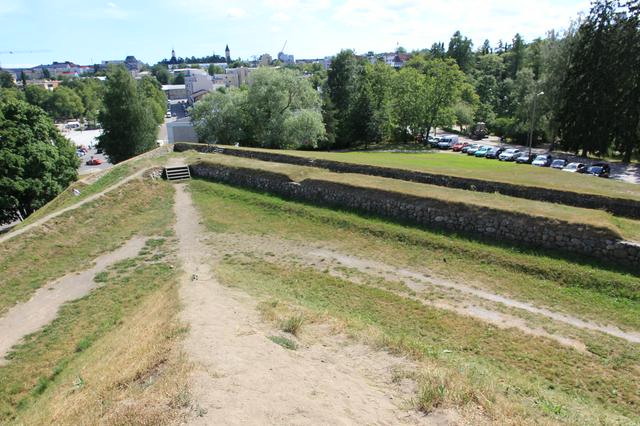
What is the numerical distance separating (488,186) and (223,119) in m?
26.7

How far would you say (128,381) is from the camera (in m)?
6.93

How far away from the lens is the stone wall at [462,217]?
44.0ft

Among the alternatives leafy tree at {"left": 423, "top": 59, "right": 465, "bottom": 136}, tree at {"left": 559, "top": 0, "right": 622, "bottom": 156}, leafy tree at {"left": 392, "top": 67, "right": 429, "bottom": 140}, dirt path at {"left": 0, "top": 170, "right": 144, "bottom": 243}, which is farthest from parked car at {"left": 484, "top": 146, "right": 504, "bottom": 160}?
dirt path at {"left": 0, "top": 170, "right": 144, "bottom": 243}

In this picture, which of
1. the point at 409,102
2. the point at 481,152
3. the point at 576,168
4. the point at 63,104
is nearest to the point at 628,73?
the point at 576,168

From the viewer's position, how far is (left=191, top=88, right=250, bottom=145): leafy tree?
37.9m

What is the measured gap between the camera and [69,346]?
34.7ft

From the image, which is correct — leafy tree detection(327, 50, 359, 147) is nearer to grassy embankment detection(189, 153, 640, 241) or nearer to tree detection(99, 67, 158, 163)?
tree detection(99, 67, 158, 163)

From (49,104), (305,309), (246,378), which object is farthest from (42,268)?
(49,104)

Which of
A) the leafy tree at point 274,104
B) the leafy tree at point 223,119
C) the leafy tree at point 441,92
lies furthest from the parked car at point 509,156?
the leafy tree at point 223,119

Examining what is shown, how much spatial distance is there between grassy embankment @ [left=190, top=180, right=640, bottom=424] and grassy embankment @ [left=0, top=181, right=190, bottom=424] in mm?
2734

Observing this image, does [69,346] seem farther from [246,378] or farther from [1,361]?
[246,378]

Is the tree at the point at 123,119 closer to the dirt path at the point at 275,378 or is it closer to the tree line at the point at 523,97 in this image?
the tree line at the point at 523,97

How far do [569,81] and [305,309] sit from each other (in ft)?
131

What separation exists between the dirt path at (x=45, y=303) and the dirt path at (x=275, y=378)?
5.44 m
